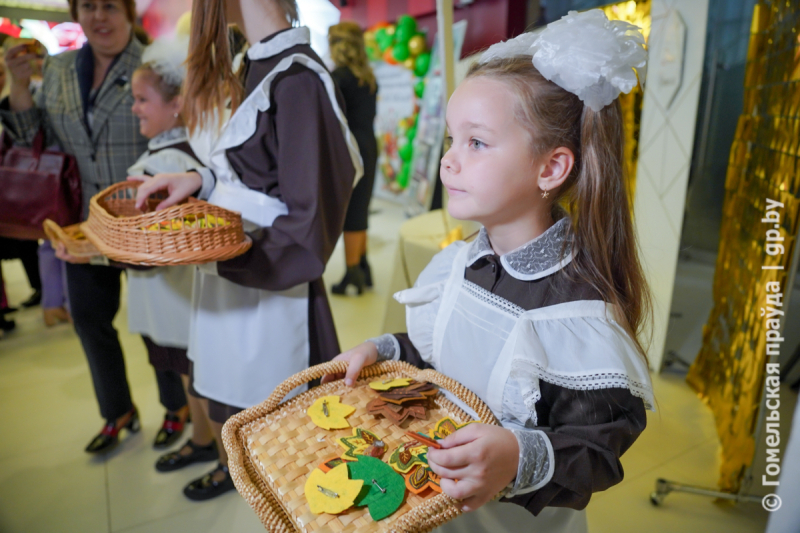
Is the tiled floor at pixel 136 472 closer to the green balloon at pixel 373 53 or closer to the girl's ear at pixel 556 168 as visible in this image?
the girl's ear at pixel 556 168

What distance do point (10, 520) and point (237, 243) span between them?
45.7 inches

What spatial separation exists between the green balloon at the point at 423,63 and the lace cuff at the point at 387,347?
4.35m

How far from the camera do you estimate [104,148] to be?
4.74 ft

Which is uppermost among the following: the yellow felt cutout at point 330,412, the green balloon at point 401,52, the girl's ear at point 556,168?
the green balloon at point 401,52

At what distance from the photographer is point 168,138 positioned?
1.40 m

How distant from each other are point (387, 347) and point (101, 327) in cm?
121

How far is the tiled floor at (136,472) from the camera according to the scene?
4.57ft

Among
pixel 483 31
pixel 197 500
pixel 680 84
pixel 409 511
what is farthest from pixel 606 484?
pixel 483 31

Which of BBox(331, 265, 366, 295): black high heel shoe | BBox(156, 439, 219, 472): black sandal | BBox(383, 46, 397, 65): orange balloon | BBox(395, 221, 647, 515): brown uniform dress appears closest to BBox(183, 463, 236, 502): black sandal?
BBox(156, 439, 219, 472): black sandal

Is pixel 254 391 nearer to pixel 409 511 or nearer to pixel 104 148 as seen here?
pixel 409 511

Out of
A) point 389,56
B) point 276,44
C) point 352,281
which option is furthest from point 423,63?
point 276,44

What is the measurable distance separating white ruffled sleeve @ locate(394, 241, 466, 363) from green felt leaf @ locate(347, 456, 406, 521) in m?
0.27

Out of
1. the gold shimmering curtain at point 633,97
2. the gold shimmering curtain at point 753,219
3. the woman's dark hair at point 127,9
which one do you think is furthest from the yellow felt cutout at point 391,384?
the gold shimmering curtain at point 633,97

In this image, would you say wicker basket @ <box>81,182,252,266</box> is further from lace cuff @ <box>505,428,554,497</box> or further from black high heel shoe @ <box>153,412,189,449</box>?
black high heel shoe @ <box>153,412,189,449</box>
